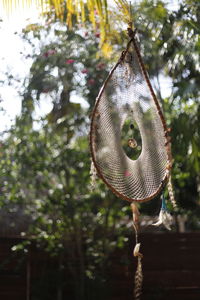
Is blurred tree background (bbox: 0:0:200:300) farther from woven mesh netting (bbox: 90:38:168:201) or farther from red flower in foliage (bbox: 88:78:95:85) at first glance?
woven mesh netting (bbox: 90:38:168:201)

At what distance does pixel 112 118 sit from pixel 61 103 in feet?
13.1

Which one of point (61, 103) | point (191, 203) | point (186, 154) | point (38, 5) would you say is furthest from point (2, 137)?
point (38, 5)

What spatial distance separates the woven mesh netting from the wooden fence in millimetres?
3487

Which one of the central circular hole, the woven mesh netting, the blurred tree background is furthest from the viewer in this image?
the blurred tree background

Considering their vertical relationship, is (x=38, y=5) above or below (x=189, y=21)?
below

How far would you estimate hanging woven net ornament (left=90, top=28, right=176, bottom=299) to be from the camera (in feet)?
6.95

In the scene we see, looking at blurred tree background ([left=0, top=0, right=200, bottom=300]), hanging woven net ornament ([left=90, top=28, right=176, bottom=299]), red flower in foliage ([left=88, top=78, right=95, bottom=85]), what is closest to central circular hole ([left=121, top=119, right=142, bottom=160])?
hanging woven net ornament ([left=90, top=28, right=176, bottom=299])

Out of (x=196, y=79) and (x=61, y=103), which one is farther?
(x=61, y=103)

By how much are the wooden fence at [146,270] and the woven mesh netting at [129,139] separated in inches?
137

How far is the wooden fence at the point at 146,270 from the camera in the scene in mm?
5621

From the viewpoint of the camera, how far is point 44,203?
5555 millimetres

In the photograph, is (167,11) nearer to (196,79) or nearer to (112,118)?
(196,79)

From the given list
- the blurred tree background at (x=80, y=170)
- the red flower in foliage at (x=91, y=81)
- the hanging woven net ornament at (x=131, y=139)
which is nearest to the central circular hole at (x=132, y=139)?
the hanging woven net ornament at (x=131, y=139)

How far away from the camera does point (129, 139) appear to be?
7.64ft
